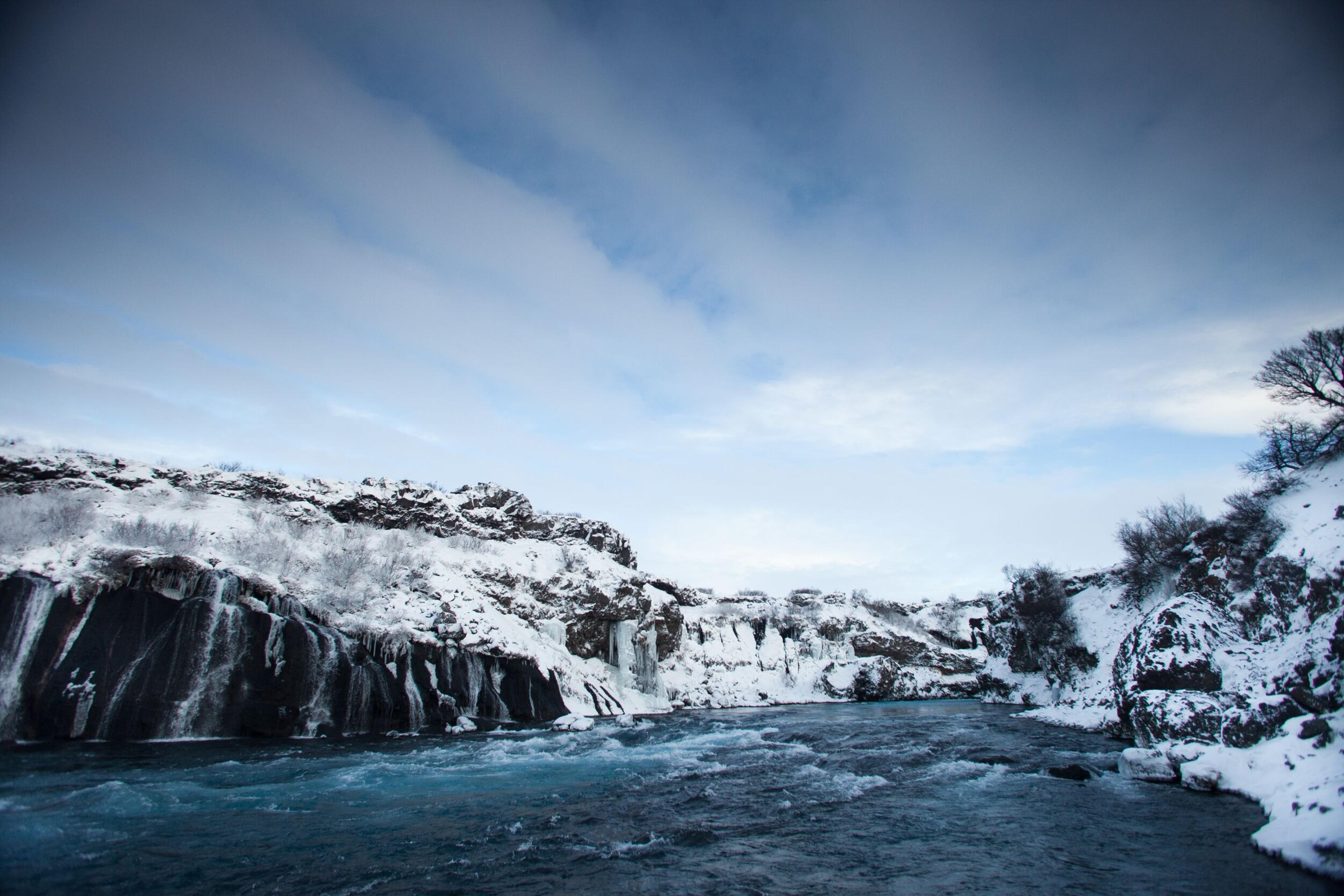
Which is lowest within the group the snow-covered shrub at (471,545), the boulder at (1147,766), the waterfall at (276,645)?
the boulder at (1147,766)

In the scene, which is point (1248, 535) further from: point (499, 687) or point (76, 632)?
point (76, 632)

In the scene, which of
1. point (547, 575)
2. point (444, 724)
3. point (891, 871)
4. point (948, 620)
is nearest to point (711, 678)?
point (547, 575)

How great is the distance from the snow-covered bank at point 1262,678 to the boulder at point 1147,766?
4cm

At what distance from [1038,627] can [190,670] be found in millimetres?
55225

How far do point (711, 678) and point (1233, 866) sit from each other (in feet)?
168

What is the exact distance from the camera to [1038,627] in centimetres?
4659

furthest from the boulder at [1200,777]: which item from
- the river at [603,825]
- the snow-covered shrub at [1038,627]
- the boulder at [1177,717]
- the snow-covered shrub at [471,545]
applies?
the snow-covered shrub at [471,545]

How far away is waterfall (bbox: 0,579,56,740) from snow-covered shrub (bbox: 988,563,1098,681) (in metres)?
56.8

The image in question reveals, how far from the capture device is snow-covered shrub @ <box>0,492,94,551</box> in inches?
973

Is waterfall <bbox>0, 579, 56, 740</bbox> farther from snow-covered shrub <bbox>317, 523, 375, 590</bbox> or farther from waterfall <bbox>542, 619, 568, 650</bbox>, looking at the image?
waterfall <bbox>542, 619, 568, 650</bbox>

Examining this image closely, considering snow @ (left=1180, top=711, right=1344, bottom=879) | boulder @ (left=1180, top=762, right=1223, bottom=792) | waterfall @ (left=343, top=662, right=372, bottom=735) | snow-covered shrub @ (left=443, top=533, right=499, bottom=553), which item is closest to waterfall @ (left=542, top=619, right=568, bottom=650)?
snow-covered shrub @ (left=443, top=533, right=499, bottom=553)

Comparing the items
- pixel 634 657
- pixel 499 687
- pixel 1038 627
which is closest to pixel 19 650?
pixel 499 687

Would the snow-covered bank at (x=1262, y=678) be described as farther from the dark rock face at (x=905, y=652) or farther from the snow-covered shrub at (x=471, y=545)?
the dark rock face at (x=905, y=652)

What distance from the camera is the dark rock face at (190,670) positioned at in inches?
850
